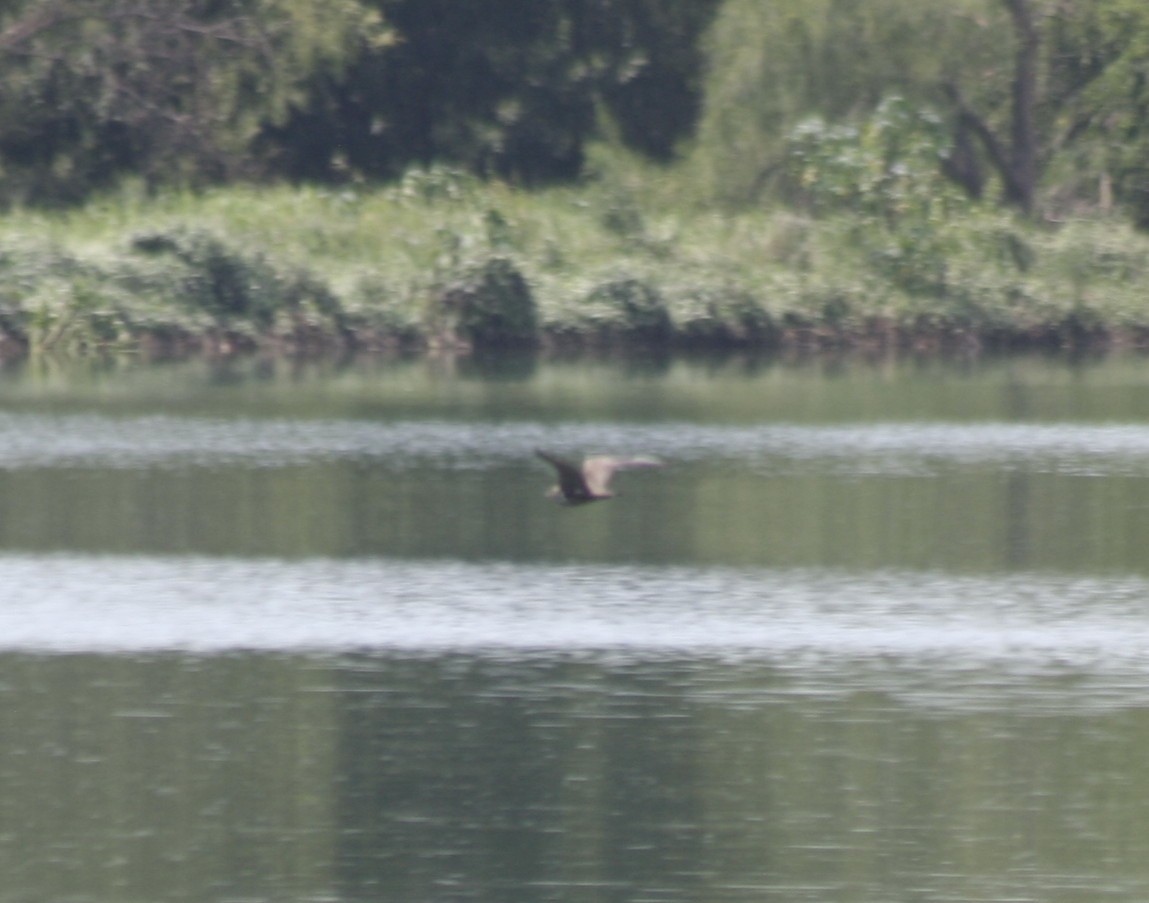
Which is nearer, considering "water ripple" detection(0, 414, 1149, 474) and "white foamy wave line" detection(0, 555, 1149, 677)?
"white foamy wave line" detection(0, 555, 1149, 677)

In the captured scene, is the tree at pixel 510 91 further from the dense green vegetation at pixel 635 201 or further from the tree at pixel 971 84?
the tree at pixel 971 84

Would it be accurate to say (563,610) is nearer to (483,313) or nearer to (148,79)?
(483,313)

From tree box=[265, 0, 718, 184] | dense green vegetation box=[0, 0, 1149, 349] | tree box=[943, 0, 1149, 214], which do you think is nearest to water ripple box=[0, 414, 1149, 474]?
dense green vegetation box=[0, 0, 1149, 349]

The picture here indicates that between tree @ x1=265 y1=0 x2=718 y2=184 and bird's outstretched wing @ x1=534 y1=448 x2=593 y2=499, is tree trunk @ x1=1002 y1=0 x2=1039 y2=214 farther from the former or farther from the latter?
bird's outstretched wing @ x1=534 y1=448 x2=593 y2=499

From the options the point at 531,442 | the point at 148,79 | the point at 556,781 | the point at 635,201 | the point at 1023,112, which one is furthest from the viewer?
the point at 1023,112

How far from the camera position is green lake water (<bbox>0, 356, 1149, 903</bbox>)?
38.3ft

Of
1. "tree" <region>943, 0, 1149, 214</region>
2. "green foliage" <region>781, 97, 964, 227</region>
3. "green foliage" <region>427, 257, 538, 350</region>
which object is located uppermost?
"tree" <region>943, 0, 1149, 214</region>

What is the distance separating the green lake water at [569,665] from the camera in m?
11.7

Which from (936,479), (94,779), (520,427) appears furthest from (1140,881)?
(520,427)

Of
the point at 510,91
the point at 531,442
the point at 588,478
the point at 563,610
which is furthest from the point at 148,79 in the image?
the point at 588,478

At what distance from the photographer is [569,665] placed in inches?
624

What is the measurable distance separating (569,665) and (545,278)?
88.1 ft

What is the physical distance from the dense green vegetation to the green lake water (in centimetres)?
1189

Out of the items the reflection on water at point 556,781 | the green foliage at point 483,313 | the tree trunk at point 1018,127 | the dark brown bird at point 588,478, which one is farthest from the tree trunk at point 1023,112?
the reflection on water at point 556,781
